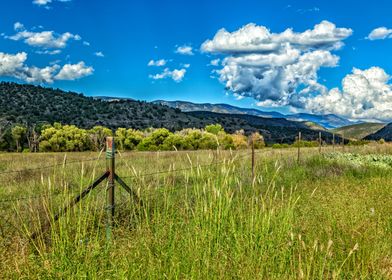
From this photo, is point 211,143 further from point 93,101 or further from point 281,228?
point 93,101

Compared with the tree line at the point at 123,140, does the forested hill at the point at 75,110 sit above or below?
above

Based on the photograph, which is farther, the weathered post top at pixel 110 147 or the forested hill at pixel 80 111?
the forested hill at pixel 80 111

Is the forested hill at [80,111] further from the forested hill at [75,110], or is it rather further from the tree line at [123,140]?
the tree line at [123,140]

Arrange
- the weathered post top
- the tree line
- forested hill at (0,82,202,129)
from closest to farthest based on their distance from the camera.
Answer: the weathered post top, the tree line, forested hill at (0,82,202,129)

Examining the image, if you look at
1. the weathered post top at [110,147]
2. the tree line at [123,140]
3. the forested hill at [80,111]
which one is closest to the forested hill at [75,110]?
the forested hill at [80,111]

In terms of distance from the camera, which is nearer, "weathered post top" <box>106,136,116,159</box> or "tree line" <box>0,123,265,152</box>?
"weathered post top" <box>106,136,116,159</box>

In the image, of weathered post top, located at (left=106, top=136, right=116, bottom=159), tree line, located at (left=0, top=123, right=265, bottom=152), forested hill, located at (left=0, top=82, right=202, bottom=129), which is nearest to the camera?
weathered post top, located at (left=106, top=136, right=116, bottom=159)

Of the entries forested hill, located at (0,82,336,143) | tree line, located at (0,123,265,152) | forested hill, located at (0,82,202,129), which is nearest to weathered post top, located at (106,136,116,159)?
tree line, located at (0,123,265,152)

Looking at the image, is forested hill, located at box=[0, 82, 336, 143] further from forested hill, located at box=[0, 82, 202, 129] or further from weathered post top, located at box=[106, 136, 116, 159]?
weathered post top, located at box=[106, 136, 116, 159]

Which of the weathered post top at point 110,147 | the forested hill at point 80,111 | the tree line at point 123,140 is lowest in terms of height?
the tree line at point 123,140

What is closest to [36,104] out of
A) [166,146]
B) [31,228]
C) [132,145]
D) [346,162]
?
[132,145]

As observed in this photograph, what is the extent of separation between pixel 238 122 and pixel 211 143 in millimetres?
87659

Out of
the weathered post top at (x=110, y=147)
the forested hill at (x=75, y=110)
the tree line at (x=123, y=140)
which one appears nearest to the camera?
the weathered post top at (x=110, y=147)

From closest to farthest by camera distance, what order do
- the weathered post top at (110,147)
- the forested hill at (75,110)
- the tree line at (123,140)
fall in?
1. the weathered post top at (110,147)
2. the tree line at (123,140)
3. the forested hill at (75,110)
